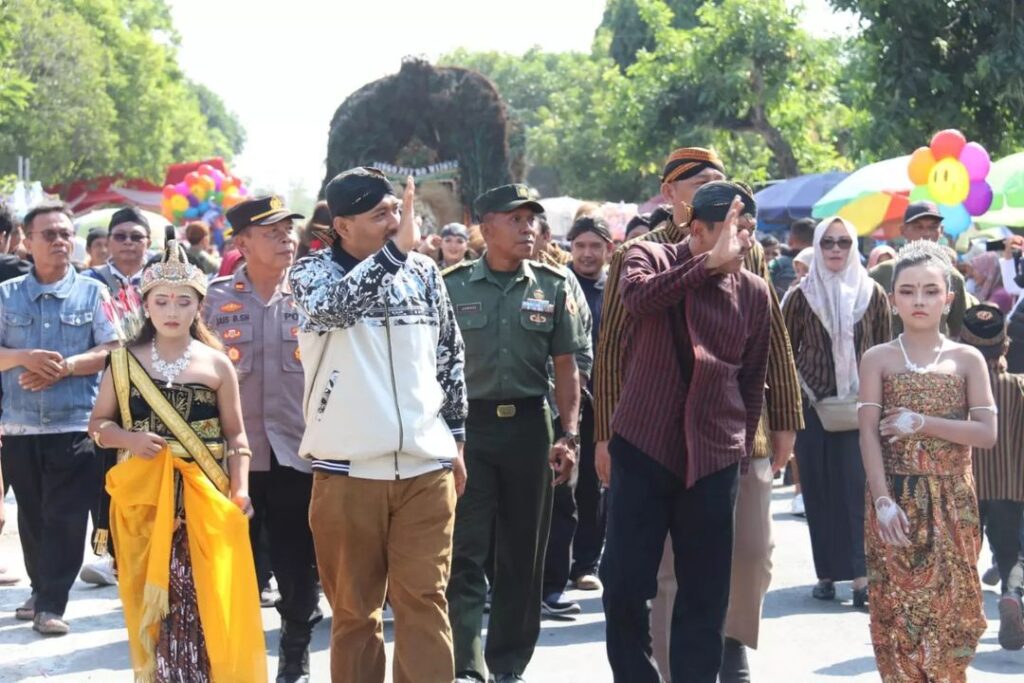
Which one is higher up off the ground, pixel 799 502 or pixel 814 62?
Result: pixel 814 62

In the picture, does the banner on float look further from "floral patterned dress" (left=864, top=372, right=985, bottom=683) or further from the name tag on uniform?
"floral patterned dress" (left=864, top=372, right=985, bottom=683)

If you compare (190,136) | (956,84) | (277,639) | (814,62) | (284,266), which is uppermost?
(190,136)

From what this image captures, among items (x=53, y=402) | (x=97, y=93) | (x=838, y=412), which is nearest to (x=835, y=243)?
(x=838, y=412)

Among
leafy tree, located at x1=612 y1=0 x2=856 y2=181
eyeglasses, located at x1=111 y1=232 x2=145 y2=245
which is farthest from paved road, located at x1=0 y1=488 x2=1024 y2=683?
leafy tree, located at x1=612 y1=0 x2=856 y2=181

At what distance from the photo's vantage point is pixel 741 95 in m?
31.5

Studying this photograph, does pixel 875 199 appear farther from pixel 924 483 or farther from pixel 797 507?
pixel 924 483

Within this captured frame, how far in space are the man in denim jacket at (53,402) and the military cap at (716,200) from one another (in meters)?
3.86

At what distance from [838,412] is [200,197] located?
979 inches

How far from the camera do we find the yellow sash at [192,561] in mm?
6035

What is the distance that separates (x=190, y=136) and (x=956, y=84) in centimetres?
A: 5696

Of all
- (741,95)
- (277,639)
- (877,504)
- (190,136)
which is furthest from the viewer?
(190,136)

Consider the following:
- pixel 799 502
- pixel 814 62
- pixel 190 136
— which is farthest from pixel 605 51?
pixel 799 502

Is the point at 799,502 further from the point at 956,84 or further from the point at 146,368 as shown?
the point at 956,84

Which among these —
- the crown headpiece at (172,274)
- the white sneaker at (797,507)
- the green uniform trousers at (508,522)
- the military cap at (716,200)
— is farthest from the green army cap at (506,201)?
the white sneaker at (797,507)
